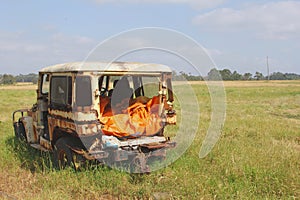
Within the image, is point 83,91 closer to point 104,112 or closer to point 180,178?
point 104,112

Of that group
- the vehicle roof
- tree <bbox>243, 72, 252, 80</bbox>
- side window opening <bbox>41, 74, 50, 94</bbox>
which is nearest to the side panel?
side window opening <bbox>41, 74, 50, 94</bbox>

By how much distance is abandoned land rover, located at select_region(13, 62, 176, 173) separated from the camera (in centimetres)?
597

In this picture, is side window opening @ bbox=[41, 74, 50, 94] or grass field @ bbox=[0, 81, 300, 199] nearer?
grass field @ bbox=[0, 81, 300, 199]

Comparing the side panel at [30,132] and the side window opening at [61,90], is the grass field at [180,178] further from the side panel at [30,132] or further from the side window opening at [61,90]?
the side window opening at [61,90]

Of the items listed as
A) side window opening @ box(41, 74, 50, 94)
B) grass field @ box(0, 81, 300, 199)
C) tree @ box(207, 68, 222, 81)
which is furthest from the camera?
side window opening @ box(41, 74, 50, 94)

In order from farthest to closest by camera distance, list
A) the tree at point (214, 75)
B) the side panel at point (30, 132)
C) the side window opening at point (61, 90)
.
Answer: the side panel at point (30, 132) → the tree at point (214, 75) → the side window opening at point (61, 90)

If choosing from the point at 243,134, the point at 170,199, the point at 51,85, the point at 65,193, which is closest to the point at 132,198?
the point at 170,199

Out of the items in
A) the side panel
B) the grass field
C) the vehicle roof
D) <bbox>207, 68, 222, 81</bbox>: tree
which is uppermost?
the vehicle roof

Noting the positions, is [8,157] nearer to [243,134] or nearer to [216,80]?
[216,80]

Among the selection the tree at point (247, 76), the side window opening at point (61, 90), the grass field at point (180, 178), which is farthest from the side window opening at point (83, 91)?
the tree at point (247, 76)

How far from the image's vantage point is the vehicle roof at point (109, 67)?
5.97 m

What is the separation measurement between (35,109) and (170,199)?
13.7ft

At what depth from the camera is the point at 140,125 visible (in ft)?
22.9

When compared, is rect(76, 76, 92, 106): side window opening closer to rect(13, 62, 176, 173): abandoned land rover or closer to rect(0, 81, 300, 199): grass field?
rect(13, 62, 176, 173): abandoned land rover
